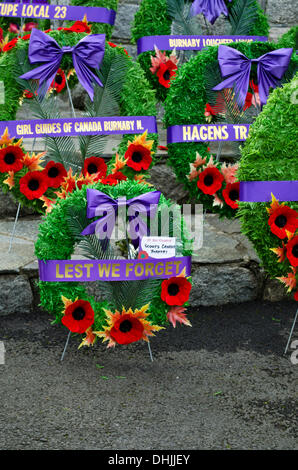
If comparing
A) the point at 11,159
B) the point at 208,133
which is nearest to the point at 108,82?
the point at 208,133

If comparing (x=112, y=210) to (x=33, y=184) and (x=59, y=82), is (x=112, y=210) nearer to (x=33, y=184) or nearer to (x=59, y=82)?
(x=33, y=184)

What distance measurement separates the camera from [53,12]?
5500mm

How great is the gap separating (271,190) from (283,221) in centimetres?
17

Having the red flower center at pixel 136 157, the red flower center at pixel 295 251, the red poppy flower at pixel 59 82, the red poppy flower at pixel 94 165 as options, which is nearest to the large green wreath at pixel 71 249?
the red flower center at pixel 295 251

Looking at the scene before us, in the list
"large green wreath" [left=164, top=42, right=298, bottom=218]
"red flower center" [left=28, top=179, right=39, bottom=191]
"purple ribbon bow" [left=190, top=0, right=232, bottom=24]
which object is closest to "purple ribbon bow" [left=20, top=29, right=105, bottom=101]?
"large green wreath" [left=164, top=42, right=298, bottom=218]

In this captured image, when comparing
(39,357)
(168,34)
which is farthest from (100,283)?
(168,34)

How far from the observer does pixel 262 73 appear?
14.2 feet

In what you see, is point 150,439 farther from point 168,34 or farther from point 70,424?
point 168,34

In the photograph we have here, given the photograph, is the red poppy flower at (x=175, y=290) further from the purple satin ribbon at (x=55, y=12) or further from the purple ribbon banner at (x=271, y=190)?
the purple satin ribbon at (x=55, y=12)

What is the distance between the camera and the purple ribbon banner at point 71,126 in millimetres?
4172

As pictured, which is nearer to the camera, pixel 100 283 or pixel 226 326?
pixel 100 283

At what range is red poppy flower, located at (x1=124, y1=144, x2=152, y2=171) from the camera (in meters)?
4.18

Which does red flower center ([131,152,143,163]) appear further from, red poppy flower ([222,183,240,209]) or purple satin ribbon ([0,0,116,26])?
purple satin ribbon ([0,0,116,26])

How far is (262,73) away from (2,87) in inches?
65.6
